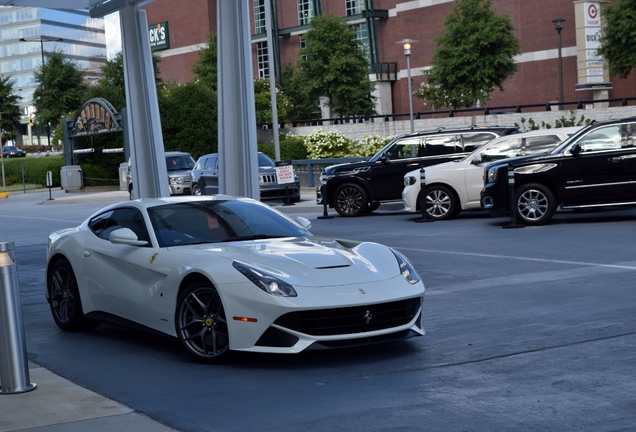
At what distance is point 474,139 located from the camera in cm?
2398

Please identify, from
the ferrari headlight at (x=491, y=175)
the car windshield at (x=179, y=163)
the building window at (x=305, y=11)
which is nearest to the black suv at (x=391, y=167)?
the ferrari headlight at (x=491, y=175)

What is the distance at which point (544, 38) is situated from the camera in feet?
206

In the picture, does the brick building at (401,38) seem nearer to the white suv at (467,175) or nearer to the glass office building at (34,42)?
the white suv at (467,175)

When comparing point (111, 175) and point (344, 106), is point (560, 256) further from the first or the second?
point (344, 106)

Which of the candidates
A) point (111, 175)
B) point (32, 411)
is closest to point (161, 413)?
point (32, 411)

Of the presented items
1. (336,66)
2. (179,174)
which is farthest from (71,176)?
(336,66)

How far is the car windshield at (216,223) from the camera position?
345 inches

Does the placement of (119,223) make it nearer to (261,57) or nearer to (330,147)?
(330,147)

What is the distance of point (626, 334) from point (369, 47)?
218 feet

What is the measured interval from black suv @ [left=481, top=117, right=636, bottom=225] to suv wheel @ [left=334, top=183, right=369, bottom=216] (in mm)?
5401

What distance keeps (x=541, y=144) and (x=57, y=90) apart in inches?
2931

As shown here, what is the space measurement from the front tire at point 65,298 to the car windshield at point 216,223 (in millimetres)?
1203

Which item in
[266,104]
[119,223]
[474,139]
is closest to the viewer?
[119,223]

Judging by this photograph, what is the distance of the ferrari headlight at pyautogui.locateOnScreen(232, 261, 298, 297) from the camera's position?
7.48 meters
